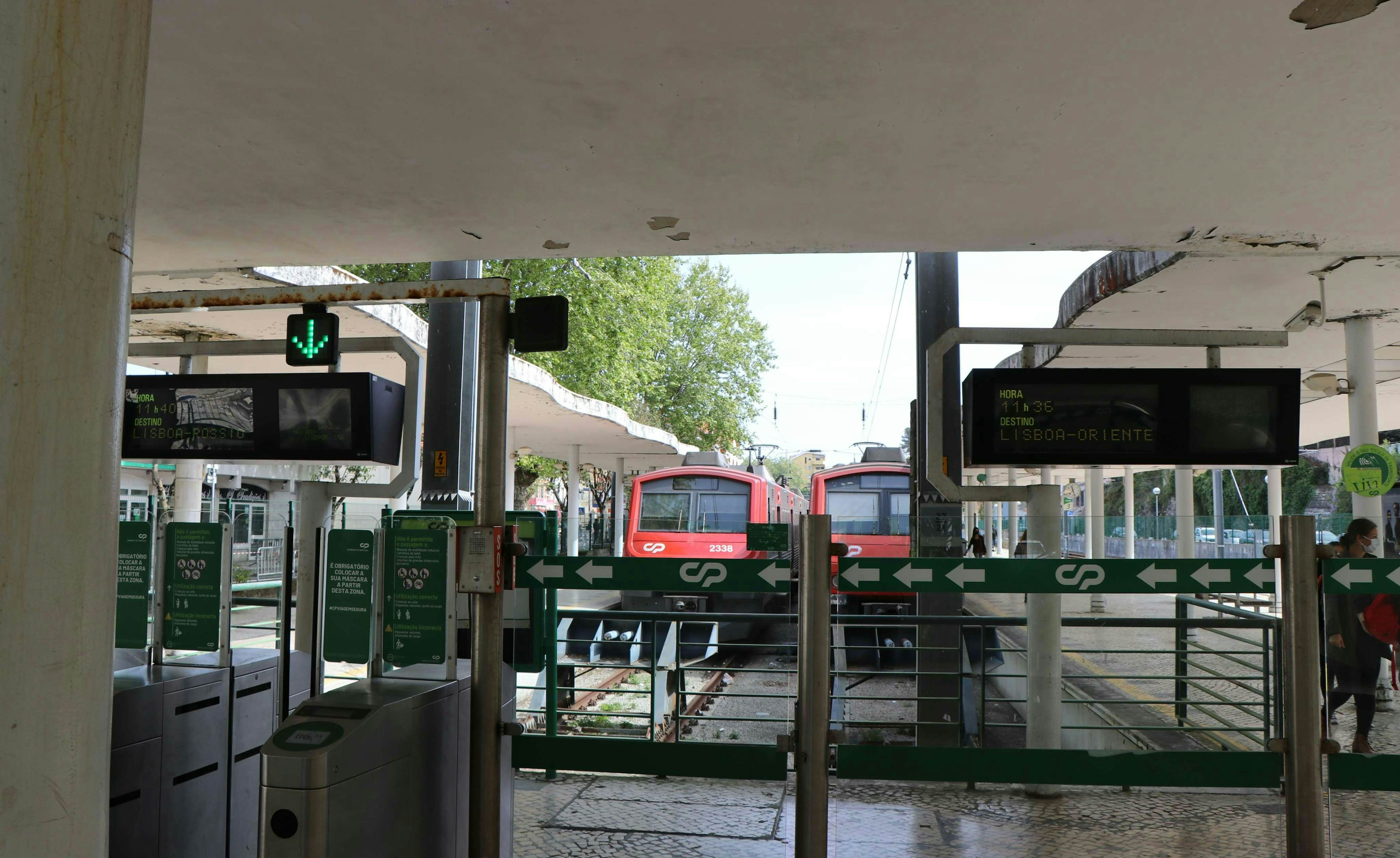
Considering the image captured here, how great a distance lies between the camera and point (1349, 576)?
4055 mm

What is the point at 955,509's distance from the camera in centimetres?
698

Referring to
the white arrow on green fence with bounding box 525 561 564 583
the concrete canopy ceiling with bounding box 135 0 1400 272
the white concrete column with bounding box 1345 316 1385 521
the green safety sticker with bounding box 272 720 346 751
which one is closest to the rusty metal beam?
the concrete canopy ceiling with bounding box 135 0 1400 272

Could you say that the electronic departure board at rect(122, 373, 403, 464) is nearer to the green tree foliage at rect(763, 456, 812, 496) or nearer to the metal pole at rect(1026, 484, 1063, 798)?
the metal pole at rect(1026, 484, 1063, 798)

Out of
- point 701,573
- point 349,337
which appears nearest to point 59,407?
point 701,573

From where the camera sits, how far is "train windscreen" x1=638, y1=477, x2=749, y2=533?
664 inches

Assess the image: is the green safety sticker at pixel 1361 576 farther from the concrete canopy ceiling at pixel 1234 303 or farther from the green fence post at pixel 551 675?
the green fence post at pixel 551 675

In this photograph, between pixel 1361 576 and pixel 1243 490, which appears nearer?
pixel 1361 576

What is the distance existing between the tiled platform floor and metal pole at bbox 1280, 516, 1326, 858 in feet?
3.17

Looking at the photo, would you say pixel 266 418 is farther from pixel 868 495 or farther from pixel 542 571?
pixel 868 495

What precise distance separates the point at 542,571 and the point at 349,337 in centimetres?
410

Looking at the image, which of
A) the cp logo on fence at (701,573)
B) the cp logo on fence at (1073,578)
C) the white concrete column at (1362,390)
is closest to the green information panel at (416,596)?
the cp logo on fence at (701,573)

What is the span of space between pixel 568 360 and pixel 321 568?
23.1m

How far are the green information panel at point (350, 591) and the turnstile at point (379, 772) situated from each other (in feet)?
1.07

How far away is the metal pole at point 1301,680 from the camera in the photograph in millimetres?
4000
